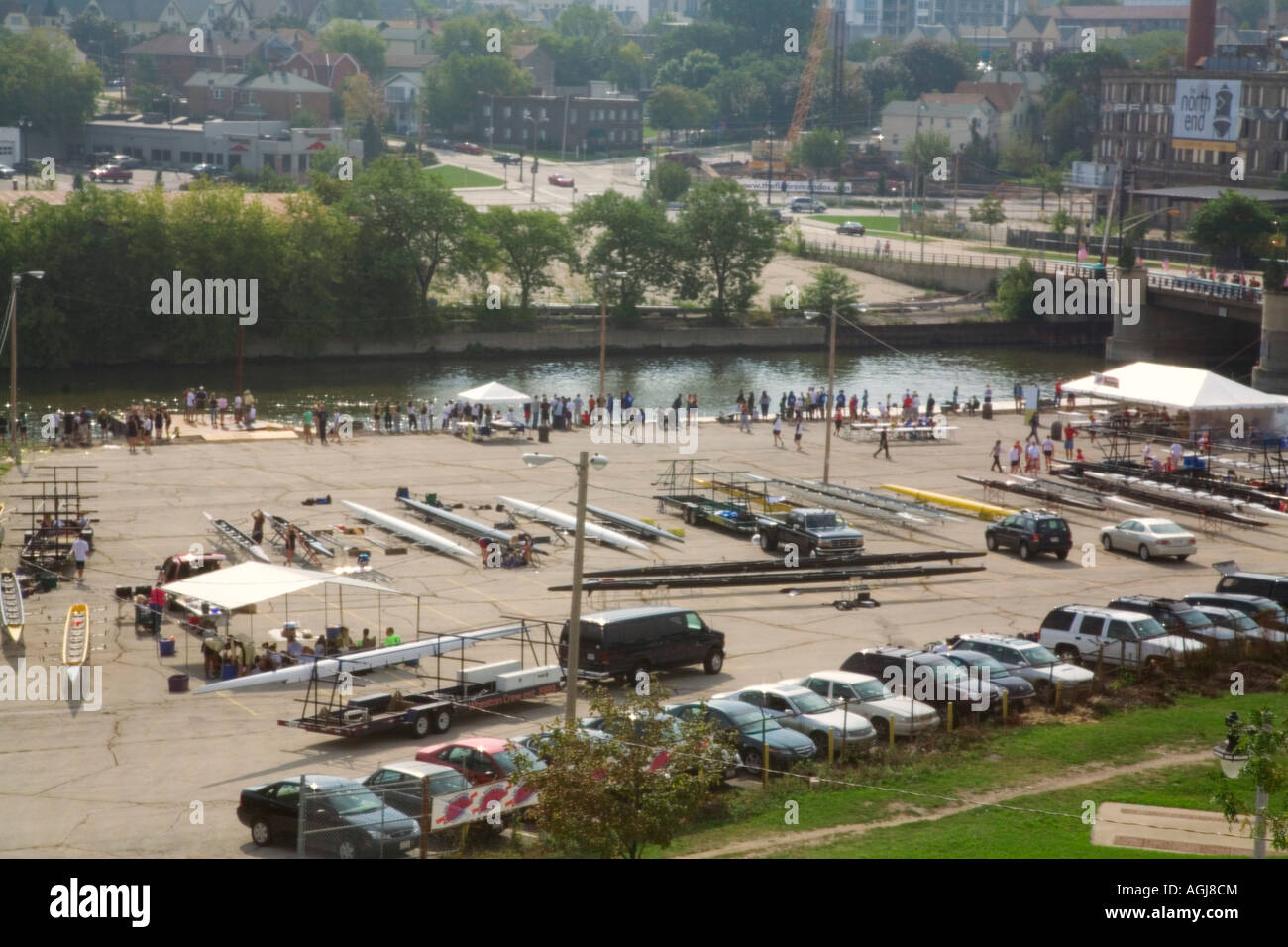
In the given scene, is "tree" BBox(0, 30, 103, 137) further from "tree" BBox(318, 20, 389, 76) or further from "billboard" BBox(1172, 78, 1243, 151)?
"billboard" BBox(1172, 78, 1243, 151)

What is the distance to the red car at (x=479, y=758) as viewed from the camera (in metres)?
18.4

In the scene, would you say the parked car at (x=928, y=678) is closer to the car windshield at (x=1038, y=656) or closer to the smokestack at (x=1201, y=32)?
the car windshield at (x=1038, y=656)

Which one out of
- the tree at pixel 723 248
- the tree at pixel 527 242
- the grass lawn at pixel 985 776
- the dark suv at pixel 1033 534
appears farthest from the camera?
the tree at pixel 723 248

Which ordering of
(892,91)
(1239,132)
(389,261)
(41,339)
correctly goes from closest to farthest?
1. (41,339)
2. (389,261)
3. (1239,132)
4. (892,91)

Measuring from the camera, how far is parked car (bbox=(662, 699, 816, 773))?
20078 mm

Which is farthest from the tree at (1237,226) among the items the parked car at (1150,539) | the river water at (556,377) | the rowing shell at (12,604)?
the rowing shell at (12,604)

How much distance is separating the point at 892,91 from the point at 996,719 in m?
160

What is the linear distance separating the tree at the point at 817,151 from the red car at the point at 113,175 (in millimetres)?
59321

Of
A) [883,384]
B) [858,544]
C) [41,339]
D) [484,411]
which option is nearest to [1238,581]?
[858,544]

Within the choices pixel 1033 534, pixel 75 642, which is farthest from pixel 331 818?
pixel 1033 534

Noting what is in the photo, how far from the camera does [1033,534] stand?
35125mm

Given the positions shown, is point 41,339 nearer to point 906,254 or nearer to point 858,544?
point 858,544

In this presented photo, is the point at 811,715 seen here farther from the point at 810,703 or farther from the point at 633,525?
the point at 633,525

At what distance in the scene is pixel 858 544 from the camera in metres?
34.6
